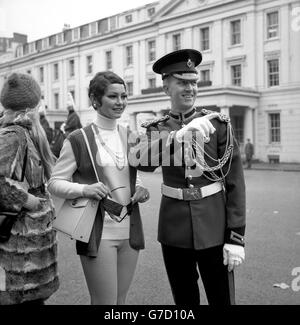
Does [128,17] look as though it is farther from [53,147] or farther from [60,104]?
[53,147]

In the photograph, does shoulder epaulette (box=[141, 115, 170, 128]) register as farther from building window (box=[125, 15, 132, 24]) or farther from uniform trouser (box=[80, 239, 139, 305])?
building window (box=[125, 15, 132, 24])

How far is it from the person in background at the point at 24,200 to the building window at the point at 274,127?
28.8 meters

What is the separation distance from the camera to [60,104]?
162ft

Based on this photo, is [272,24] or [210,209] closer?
[210,209]

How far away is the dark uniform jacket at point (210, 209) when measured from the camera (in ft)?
8.63

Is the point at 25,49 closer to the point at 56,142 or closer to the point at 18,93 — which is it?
the point at 56,142

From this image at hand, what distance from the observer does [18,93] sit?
8.40 ft

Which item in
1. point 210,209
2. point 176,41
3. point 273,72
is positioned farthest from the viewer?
point 176,41

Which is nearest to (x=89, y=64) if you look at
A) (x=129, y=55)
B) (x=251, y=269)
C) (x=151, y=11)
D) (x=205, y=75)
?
(x=129, y=55)

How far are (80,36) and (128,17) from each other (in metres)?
8.83

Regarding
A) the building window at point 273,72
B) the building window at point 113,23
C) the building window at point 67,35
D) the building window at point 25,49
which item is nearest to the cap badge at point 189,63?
the building window at point 273,72

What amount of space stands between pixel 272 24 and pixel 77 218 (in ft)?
99.5

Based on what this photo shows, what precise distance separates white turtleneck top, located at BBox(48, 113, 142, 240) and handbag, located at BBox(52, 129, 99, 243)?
0.20 ft

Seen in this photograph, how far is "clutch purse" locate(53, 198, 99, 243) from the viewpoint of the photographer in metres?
2.54
